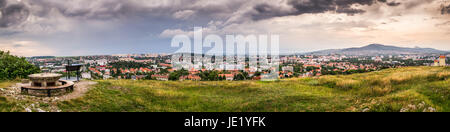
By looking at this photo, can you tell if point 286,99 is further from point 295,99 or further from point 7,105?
point 7,105

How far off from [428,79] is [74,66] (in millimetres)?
20472

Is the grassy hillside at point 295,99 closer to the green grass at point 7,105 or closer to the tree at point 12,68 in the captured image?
the green grass at point 7,105

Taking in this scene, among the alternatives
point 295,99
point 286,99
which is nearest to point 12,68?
point 286,99

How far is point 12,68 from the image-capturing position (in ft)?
48.5

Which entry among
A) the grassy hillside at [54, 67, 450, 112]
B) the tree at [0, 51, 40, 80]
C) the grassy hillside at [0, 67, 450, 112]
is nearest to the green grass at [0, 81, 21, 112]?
the grassy hillside at [0, 67, 450, 112]

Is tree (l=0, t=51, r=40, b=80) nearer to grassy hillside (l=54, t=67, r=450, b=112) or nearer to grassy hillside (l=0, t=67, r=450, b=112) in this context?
grassy hillside (l=0, t=67, r=450, b=112)

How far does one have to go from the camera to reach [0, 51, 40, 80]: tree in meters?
14.1

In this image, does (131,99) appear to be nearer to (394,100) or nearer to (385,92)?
(394,100)

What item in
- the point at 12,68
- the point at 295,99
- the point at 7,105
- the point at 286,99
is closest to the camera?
the point at 7,105

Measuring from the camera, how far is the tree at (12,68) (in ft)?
46.3

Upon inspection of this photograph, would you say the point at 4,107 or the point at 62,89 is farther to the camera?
the point at 62,89

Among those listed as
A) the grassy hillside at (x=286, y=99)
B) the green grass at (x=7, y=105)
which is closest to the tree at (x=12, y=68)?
the grassy hillside at (x=286, y=99)

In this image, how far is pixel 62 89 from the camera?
33.0 feet
